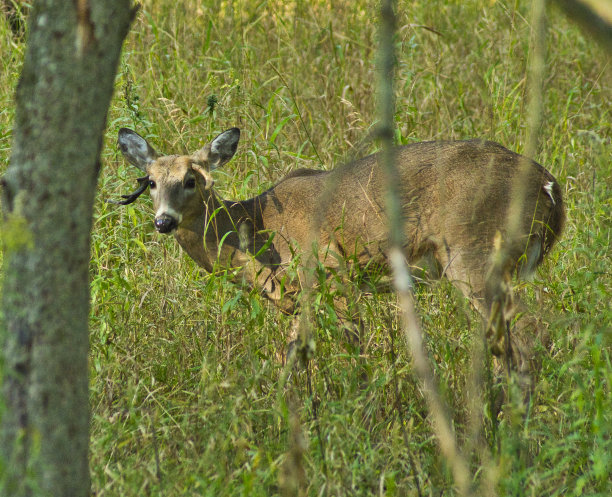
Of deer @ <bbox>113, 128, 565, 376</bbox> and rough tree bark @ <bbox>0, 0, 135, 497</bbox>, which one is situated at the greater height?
rough tree bark @ <bbox>0, 0, 135, 497</bbox>

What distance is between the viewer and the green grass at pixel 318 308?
272 cm

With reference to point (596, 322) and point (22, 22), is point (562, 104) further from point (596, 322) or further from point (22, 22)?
point (22, 22)

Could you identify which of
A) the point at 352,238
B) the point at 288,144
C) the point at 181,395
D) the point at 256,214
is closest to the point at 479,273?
the point at 352,238

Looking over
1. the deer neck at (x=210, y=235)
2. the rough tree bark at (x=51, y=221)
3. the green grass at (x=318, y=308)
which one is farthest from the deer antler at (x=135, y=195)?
the rough tree bark at (x=51, y=221)

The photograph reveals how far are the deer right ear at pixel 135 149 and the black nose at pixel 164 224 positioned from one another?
64 centimetres

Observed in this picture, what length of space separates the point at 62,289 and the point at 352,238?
303 cm

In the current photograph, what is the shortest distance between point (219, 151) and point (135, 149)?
1.80 ft

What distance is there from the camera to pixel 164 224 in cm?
477

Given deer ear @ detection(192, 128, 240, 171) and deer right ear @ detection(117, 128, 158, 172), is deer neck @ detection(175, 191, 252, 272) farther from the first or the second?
deer right ear @ detection(117, 128, 158, 172)

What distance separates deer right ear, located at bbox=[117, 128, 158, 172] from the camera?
17.2ft

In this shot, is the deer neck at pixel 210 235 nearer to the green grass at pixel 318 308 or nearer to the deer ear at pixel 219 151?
the green grass at pixel 318 308

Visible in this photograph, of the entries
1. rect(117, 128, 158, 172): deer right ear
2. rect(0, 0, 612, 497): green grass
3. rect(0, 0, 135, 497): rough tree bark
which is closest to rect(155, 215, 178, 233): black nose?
rect(0, 0, 612, 497): green grass

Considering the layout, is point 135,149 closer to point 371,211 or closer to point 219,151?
point 219,151

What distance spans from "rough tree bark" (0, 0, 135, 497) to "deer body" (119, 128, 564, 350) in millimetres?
2202
